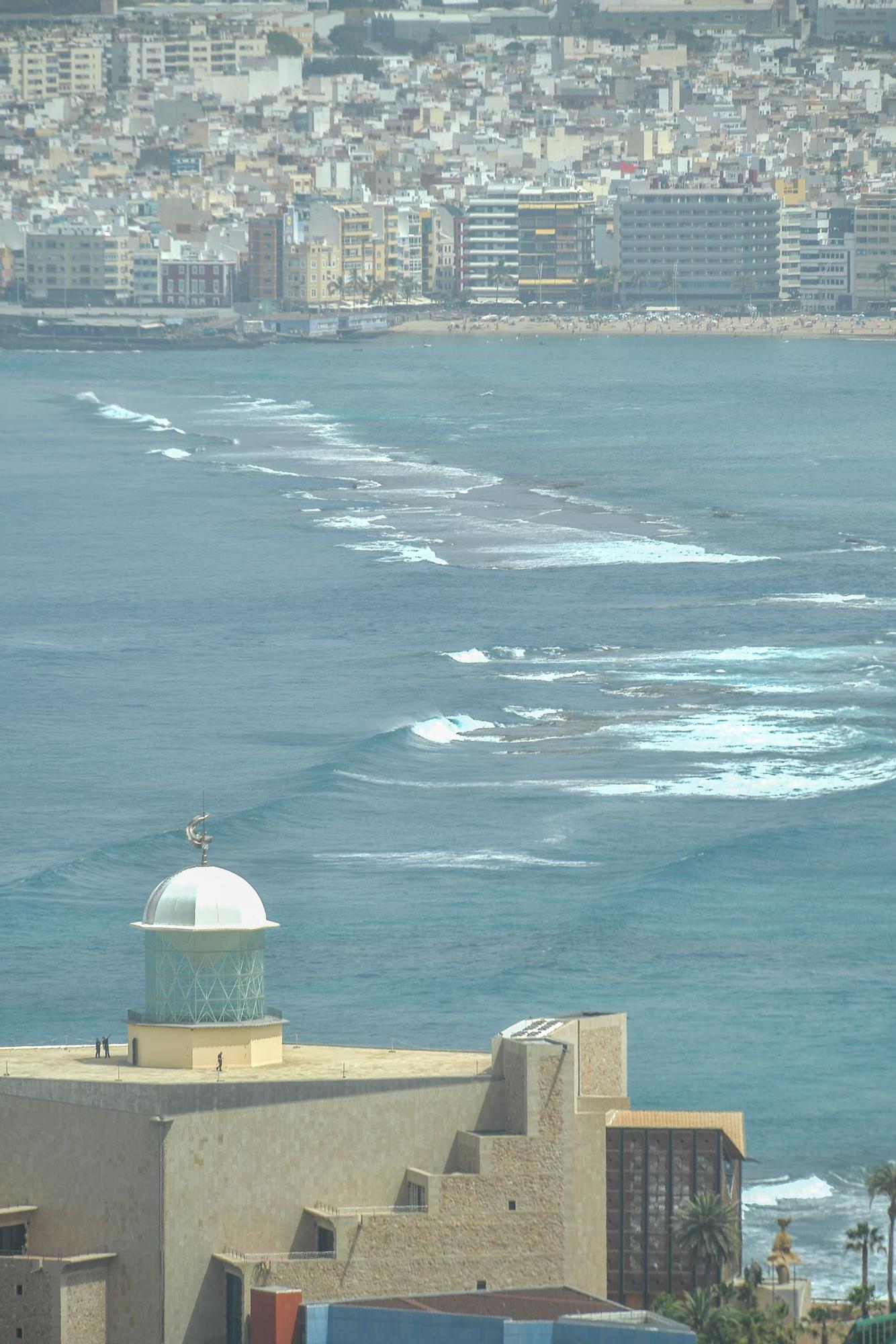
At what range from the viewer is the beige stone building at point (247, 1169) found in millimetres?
22141

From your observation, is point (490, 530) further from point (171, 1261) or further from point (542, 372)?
point (542, 372)

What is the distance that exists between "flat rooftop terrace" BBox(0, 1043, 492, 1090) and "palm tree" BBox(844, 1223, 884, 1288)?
7429 mm

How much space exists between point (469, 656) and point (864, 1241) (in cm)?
4127

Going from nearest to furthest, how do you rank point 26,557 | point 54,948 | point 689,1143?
1. point 689,1143
2. point 54,948
3. point 26,557

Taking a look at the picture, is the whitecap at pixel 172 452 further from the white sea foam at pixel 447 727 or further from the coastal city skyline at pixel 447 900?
the white sea foam at pixel 447 727

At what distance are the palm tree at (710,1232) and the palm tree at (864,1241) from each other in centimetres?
154

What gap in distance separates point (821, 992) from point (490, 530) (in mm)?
56758

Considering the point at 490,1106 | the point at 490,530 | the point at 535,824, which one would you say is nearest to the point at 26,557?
the point at 490,530

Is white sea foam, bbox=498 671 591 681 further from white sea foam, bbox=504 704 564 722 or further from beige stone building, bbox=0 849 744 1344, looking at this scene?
beige stone building, bbox=0 849 744 1344

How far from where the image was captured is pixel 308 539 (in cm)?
9600

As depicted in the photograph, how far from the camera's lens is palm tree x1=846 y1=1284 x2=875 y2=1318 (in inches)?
1107

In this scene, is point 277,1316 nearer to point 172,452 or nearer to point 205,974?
point 205,974

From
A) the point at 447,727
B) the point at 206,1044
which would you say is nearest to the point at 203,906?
the point at 206,1044

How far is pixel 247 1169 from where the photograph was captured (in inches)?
877
